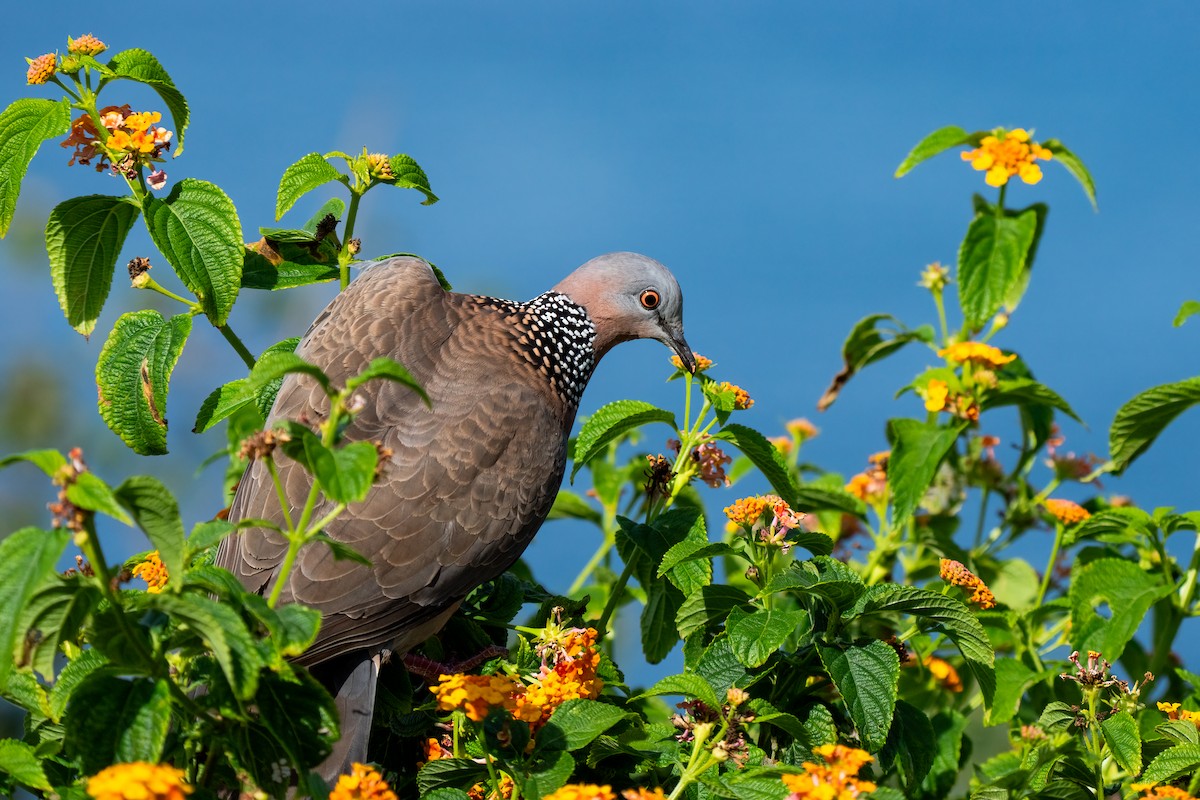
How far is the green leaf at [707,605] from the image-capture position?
9.20 feet

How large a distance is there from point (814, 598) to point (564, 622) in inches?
21.7

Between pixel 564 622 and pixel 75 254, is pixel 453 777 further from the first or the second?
pixel 75 254

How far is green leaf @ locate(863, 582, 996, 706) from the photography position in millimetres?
2680

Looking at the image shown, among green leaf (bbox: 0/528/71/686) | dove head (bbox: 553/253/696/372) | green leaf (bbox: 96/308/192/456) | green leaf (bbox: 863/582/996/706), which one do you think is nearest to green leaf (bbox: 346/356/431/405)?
green leaf (bbox: 0/528/71/686)

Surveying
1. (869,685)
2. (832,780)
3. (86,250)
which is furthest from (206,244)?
(832,780)

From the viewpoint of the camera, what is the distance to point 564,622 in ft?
8.83

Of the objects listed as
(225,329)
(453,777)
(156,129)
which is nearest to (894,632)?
(453,777)

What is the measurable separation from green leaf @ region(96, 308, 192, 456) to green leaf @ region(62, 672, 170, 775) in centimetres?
130

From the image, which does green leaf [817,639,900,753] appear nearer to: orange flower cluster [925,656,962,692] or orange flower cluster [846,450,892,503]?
orange flower cluster [925,656,962,692]

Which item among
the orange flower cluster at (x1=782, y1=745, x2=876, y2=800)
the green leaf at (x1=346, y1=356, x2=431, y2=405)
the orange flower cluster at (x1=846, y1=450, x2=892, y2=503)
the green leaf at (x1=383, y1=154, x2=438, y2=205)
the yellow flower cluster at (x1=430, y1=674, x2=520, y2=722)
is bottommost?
the yellow flower cluster at (x1=430, y1=674, x2=520, y2=722)

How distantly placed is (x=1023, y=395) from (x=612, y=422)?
1384 mm

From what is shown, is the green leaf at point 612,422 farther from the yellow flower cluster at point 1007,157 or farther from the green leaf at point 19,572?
the green leaf at point 19,572

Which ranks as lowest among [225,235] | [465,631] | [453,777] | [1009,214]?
[453,777]

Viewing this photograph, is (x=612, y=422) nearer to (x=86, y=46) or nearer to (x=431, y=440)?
(x=431, y=440)
